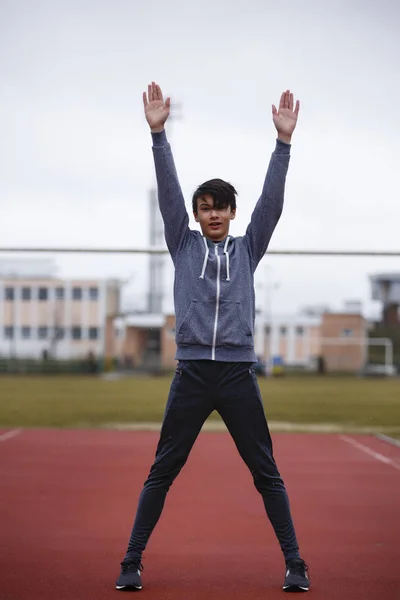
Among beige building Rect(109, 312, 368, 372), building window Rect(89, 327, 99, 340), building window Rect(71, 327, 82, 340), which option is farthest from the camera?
beige building Rect(109, 312, 368, 372)

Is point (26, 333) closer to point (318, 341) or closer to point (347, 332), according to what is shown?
point (347, 332)

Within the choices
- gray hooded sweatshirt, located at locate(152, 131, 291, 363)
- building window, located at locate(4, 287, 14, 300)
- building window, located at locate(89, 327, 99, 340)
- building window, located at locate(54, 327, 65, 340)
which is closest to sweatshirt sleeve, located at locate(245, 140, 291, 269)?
gray hooded sweatshirt, located at locate(152, 131, 291, 363)

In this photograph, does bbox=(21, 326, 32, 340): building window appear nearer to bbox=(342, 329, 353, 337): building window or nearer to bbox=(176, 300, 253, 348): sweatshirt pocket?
bbox=(176, 300, 253, 348): sweatshirt pocket

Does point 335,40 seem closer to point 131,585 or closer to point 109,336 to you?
point 131,585

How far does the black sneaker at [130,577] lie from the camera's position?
2764 mm

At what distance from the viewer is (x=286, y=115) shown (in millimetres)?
2904

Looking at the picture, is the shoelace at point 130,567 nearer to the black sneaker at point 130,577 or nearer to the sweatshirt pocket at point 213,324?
the black sneaker at point 130,577

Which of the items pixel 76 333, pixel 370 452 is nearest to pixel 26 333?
pixel 76 333

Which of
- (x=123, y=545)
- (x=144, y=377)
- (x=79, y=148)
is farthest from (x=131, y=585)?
(x=144, y=377)

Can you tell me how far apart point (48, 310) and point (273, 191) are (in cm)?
828

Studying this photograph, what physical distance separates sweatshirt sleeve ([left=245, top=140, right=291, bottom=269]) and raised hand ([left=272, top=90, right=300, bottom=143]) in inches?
1.3

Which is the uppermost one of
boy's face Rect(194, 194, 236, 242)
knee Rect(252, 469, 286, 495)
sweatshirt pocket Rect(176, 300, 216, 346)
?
boy's face Rect(194, 194, 236, 242)

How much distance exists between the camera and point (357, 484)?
525 cm

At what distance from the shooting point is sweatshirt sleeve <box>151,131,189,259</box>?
2.85m
